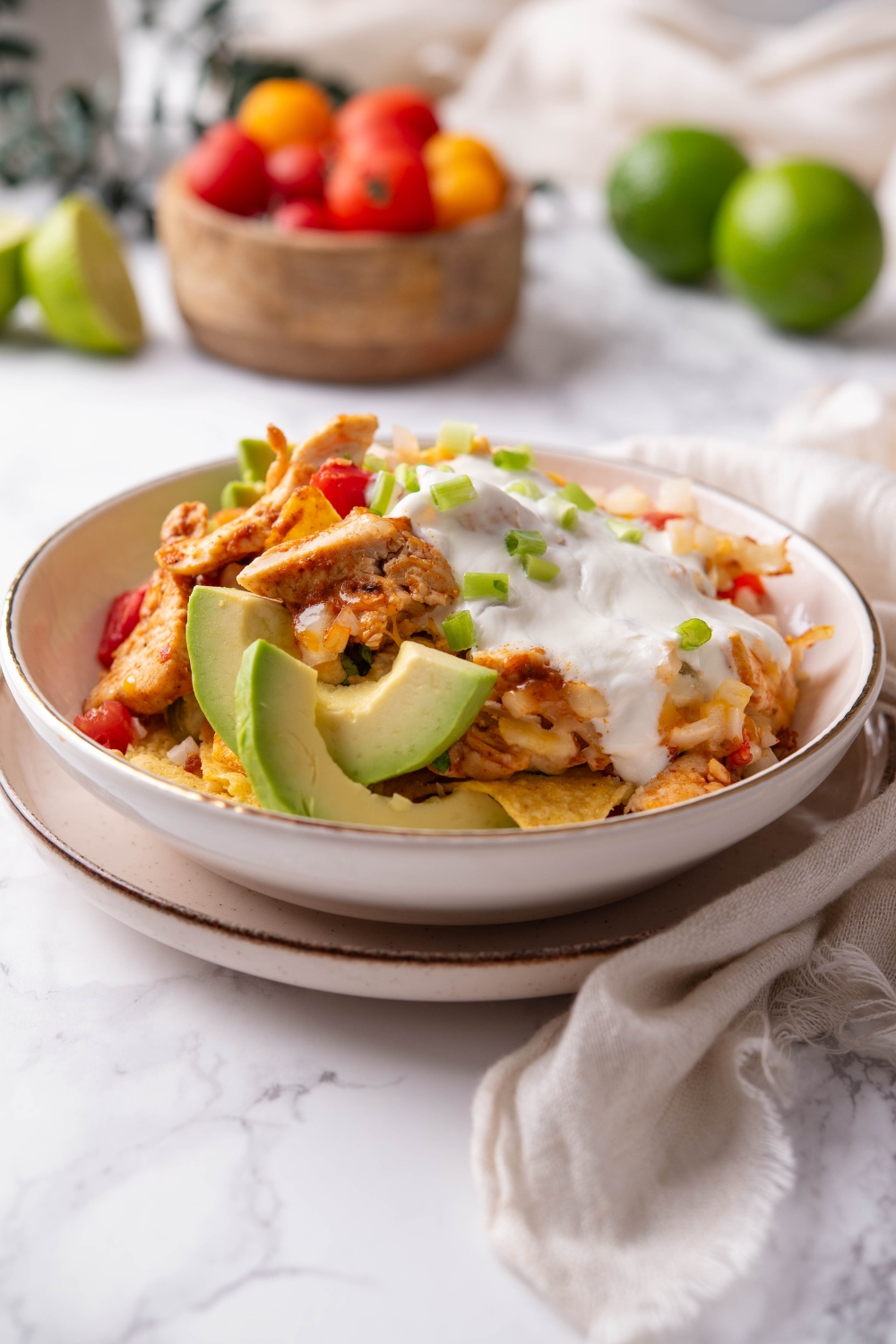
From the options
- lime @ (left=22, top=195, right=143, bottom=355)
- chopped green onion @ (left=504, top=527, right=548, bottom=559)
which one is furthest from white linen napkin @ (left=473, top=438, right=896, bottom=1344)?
lime @ (left=22, top=195, right=143, bottom=355)

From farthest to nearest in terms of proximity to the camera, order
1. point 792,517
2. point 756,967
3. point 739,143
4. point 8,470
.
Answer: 1. point 739,143
2. point 8,470
3. point 792,517
4. point 756,967

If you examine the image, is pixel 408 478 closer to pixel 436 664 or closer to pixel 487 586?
pixel 487 586

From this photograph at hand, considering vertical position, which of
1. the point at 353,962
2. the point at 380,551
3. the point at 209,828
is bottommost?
the point at 353,962

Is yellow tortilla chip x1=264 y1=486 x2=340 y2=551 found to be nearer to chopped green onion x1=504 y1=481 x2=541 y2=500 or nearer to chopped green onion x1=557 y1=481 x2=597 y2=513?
chopped green onion x1=504 y1=481 x2=541 y2=500

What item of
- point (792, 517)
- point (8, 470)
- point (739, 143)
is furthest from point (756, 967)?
point (739, 143)

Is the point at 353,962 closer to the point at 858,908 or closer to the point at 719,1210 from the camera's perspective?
the point at 719,1210

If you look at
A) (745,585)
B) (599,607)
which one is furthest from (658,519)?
(599,607)

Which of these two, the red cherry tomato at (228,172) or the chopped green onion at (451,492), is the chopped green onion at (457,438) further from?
the red cherry tomato at (228,172)
